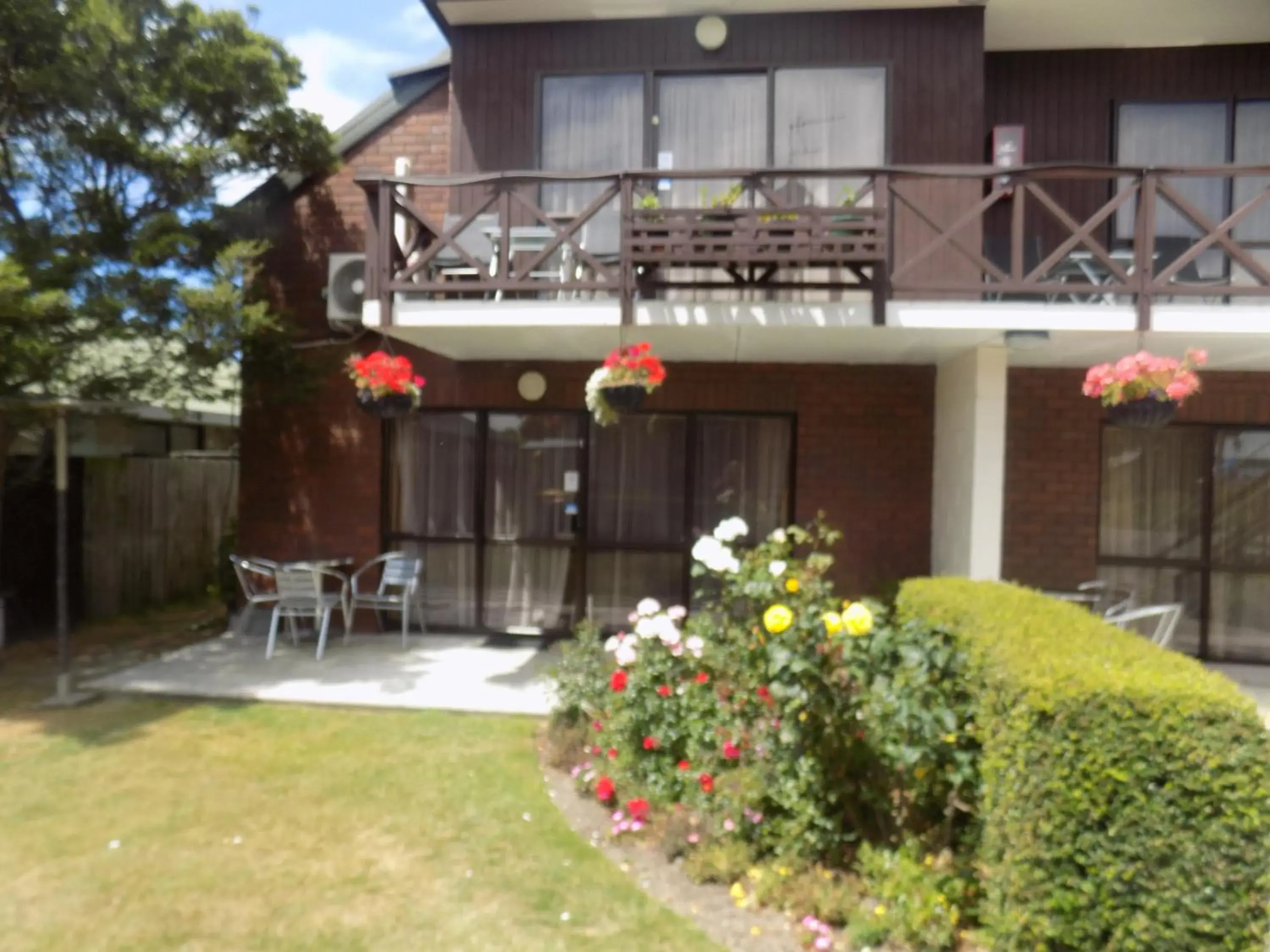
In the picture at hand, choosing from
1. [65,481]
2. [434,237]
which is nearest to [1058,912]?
[434,237]

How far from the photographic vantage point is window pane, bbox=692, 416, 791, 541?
7.70 m

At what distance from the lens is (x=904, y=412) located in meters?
7.49

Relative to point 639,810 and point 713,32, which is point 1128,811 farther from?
point 713,32

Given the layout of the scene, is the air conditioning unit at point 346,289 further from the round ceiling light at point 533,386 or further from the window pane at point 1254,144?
the window pane at point 1254,144

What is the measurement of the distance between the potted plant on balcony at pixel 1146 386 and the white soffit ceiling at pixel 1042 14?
3378 millimetres

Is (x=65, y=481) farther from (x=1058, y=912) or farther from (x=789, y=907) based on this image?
(x=1058, y=912)

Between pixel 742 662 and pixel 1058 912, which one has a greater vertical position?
pixel 742 662

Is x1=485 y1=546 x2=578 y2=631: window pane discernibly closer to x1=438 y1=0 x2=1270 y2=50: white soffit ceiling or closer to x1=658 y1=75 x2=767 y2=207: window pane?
x1=658 y1=75 x2=767 y2=207: window pane

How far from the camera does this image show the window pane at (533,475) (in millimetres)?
7801

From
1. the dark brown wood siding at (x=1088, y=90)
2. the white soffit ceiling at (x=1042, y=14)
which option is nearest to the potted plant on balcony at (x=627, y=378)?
the white soffit ceiling at (x=1042, y=14)

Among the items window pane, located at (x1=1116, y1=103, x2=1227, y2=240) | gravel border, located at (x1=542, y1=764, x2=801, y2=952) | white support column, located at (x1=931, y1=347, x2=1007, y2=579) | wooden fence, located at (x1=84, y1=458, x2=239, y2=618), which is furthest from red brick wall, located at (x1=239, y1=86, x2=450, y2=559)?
window pane, located at (x1=1116, y1=103, x2=1227, y2=240)

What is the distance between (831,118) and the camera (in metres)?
6.98

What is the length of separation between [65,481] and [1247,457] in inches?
357

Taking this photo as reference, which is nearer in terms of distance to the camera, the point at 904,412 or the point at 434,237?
the point at 434,237
